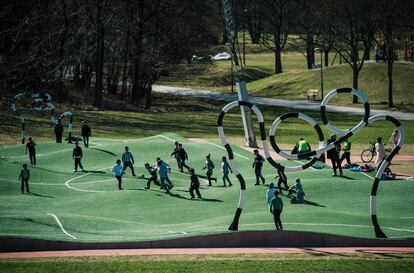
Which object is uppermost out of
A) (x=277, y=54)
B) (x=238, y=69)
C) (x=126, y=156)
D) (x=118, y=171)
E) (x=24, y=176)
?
(x=277, y=54)

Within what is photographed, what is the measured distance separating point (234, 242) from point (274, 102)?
55457mm

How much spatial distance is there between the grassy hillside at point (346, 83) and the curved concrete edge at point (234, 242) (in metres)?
46.1

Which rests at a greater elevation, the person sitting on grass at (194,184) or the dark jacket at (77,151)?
the dark jacket at (77,151)

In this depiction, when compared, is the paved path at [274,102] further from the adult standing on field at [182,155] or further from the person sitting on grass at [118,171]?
the person sitting on grass at [118,171]

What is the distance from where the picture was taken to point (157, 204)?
32656mm

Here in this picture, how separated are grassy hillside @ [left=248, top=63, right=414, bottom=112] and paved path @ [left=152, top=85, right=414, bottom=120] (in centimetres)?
230

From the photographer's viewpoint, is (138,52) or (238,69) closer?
(238,69)

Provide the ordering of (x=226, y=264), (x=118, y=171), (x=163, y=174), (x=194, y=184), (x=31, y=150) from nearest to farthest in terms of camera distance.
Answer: (x=226, y=264)
(x=194, y=184)
(x=163, y=174)
(x=118, y=171)
(x=31, y=150)

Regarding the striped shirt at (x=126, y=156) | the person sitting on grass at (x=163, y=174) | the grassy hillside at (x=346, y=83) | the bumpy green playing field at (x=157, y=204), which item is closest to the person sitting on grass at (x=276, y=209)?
the bumpy green playing field at (x=157, y=204)

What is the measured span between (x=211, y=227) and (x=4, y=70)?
8786mm

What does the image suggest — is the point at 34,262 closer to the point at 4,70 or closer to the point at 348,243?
the point at 4,70

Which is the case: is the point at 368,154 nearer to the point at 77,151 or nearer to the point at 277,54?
the point at 77,151

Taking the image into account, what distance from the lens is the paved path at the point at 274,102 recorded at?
225 ft

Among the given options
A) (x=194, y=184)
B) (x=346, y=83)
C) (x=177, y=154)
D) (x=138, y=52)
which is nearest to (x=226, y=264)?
(x=194, y=184)
